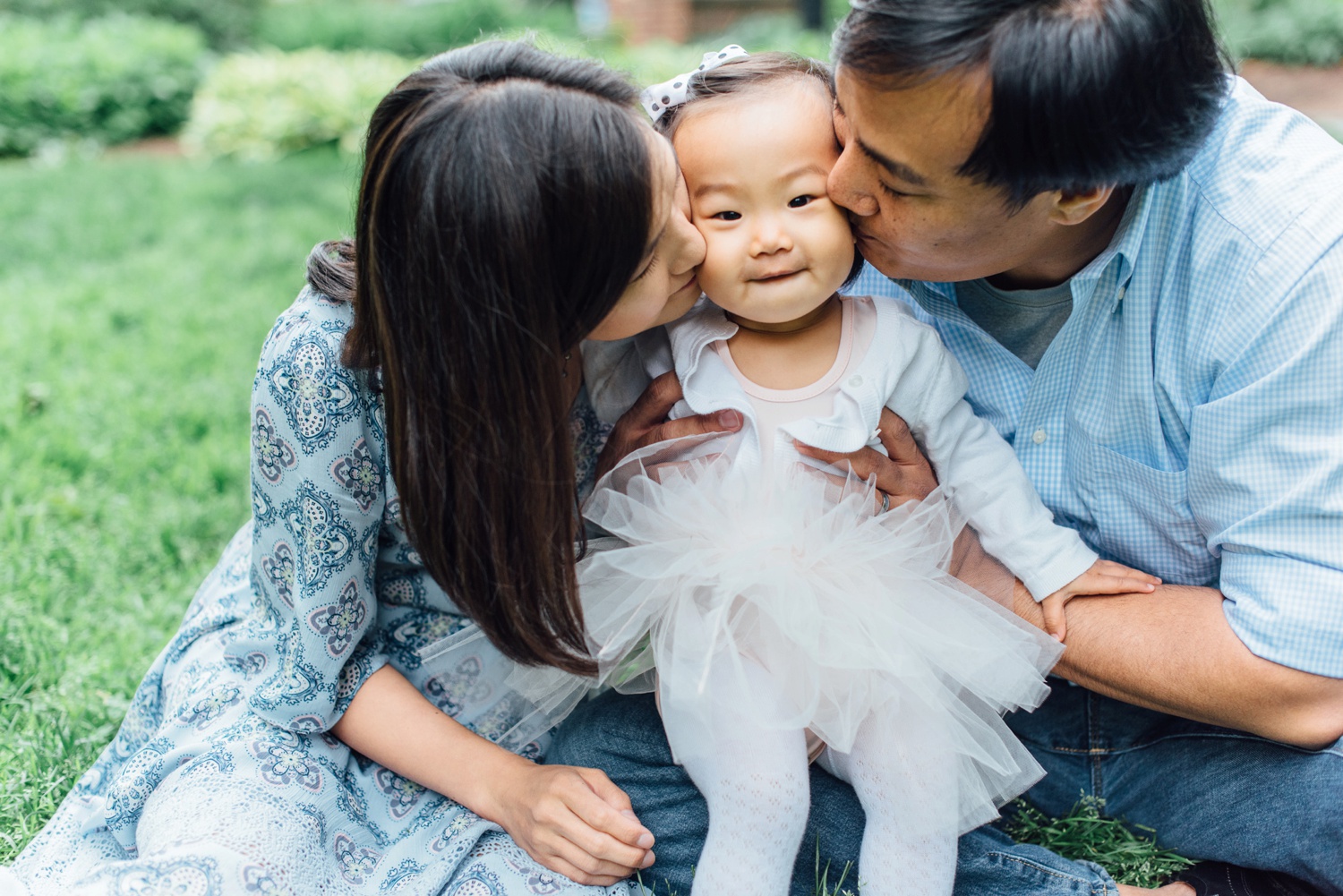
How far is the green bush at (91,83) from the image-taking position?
9.27 meters

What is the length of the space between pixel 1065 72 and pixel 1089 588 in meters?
0.92

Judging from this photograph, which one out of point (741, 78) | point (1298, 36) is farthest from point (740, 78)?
point (1298, 36)

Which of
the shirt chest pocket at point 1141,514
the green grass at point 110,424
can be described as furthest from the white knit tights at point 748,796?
the green grass at point 110,424

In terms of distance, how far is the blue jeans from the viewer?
6.44ft

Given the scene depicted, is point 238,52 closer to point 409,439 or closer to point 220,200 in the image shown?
point 220,200

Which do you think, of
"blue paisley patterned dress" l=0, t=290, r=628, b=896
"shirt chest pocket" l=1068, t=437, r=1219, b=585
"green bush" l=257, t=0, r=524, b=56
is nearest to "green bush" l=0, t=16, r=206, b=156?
"green bush" l=257, t=0, r=524, b=56

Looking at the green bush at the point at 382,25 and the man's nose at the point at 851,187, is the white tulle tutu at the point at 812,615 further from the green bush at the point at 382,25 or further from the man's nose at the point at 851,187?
the green bush at the point at 382,25

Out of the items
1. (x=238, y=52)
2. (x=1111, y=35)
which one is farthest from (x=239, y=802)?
(x=238, y=52)

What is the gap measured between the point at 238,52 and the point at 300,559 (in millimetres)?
12539

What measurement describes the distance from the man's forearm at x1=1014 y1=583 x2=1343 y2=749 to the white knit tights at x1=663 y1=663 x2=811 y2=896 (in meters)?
0.56

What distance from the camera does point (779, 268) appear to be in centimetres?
196

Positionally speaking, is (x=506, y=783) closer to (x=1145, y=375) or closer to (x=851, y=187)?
(x=851, y=187)

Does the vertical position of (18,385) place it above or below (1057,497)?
below

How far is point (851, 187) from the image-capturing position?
194 cm
